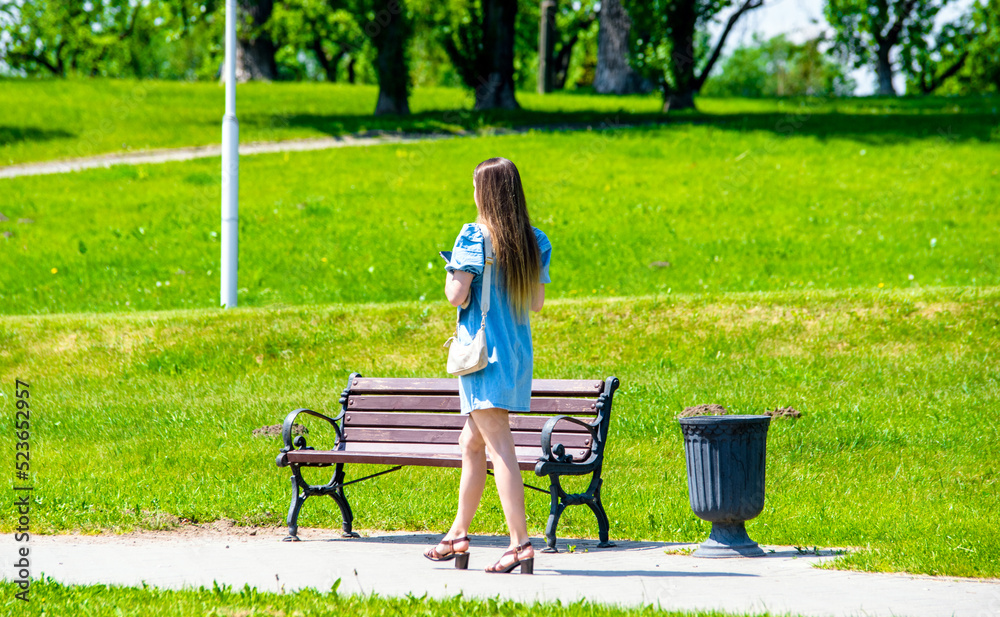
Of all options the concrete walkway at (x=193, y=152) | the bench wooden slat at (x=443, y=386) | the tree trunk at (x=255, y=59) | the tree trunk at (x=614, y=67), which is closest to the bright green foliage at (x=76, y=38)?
the tree trunk at (x=255, y=59)

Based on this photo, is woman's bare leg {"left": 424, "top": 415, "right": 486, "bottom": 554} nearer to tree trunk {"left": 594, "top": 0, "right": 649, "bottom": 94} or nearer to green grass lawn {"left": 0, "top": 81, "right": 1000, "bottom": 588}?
green grass lawn {"left": 0, "top": 81, "right": 1000, "bottom": 588}

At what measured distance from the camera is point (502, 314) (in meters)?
4.84

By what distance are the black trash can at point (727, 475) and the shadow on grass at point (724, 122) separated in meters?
18.2

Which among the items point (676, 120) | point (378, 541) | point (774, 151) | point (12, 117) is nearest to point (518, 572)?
point (378, 541)

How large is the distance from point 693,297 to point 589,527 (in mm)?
5419

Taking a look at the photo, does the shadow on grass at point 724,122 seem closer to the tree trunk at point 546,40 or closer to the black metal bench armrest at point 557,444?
the tree trunk at point 546,40

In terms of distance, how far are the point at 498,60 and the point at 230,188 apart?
57.0 ft

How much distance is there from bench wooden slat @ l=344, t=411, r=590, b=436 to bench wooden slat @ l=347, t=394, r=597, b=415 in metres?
0.05

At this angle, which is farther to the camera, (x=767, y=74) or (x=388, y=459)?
(x=767, y=74)

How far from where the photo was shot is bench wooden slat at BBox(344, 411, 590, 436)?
6.21m

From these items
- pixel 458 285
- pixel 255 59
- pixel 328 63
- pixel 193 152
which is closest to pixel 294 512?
pixel 458 285

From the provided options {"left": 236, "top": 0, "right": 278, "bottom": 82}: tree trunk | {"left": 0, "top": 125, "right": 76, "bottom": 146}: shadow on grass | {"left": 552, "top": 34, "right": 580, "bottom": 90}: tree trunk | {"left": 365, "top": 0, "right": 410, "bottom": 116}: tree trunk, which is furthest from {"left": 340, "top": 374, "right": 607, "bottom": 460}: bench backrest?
{"left": 552, "top": 34, "right": 580, "bottom": 90}: tree trunk

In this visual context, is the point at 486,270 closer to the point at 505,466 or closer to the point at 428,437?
the point at 505,466

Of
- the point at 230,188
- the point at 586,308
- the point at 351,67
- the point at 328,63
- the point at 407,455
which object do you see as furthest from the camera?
the point at 351,67
